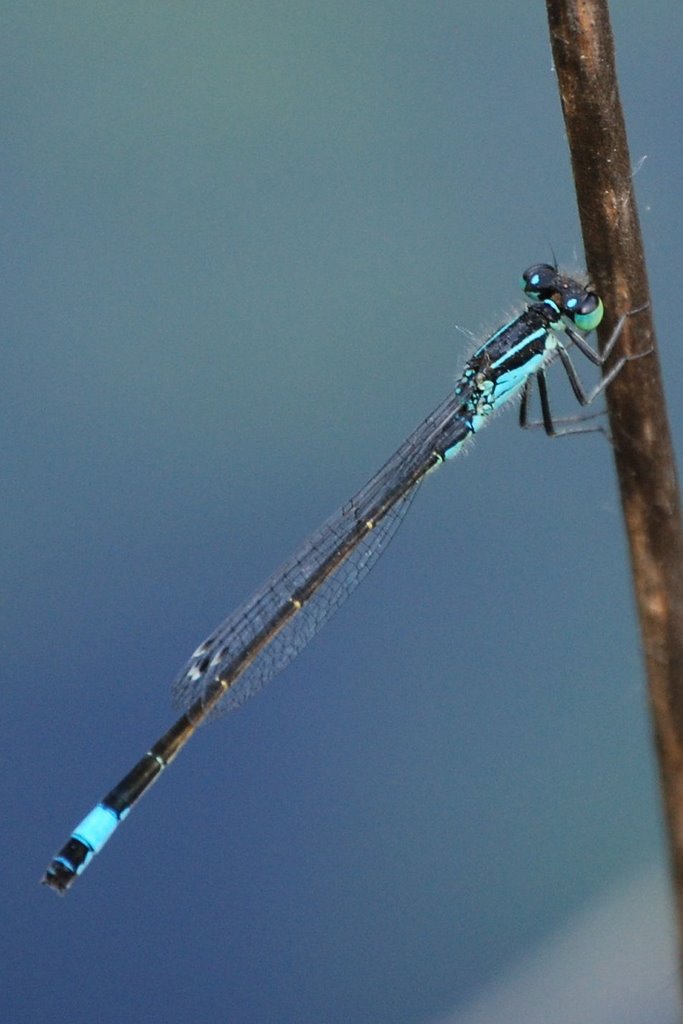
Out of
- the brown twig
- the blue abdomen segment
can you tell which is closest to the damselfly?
the blue abdomen segment

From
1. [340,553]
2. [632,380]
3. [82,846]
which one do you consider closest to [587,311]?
[632,380]

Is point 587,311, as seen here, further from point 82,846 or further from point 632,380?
point 82,846

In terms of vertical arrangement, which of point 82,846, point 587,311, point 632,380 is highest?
point 587,311

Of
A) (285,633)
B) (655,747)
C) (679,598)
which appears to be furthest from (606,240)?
(285,633)

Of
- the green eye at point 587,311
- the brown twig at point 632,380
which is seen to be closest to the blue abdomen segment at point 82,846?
the brown twig at point 632,380

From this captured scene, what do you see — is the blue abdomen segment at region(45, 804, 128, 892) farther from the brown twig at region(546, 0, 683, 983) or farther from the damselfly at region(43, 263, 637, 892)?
the brown twig at region(546, 0, 683, 983)

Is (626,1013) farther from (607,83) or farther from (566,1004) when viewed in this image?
(607,83)

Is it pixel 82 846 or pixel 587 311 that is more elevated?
pixel 587 311
